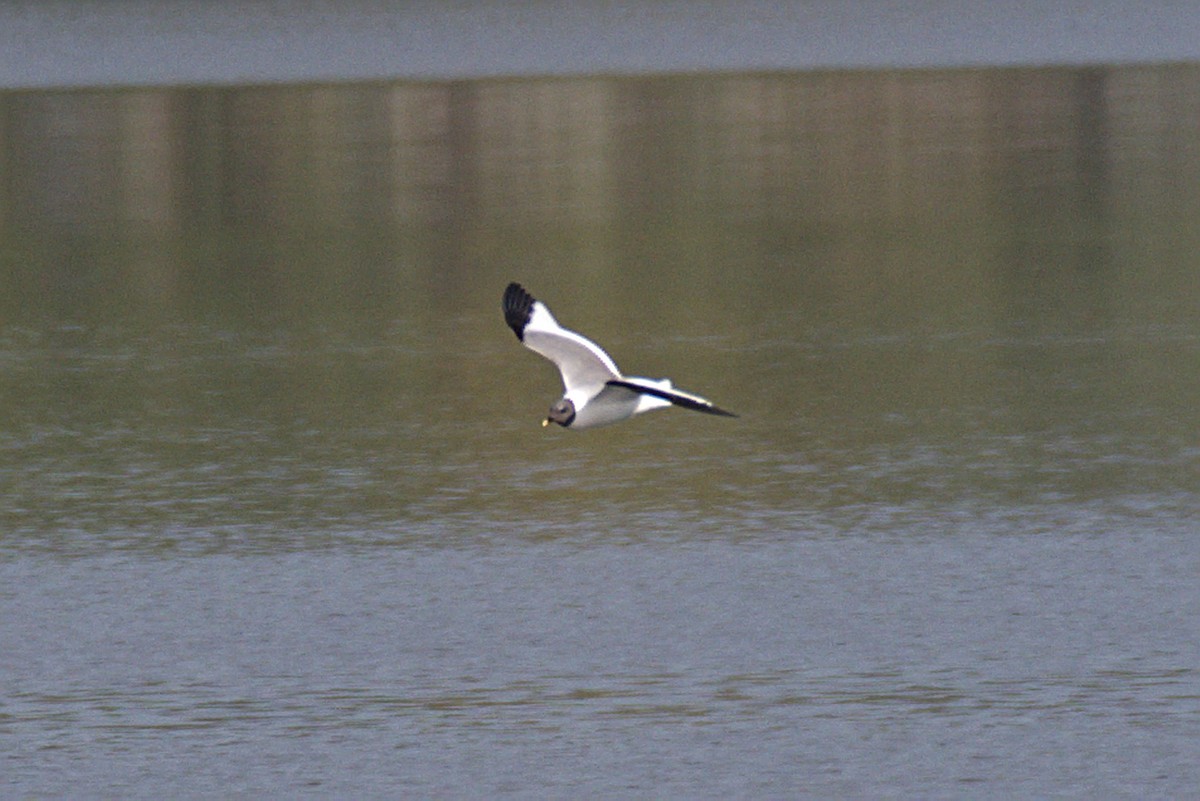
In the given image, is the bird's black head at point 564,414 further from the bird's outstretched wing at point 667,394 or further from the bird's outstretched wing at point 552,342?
the bird's outstretched wing at point 667,394

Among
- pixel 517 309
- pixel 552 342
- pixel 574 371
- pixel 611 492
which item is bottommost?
pixel 611 492

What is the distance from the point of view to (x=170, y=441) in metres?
18.6

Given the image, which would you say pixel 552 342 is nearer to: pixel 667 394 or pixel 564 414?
pixel 564 414

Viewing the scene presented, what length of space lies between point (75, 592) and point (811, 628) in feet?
14.5

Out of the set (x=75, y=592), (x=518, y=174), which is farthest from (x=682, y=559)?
(x=518, y=174)

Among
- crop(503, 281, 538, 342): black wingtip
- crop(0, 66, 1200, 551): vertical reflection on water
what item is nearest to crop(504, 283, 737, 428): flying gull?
crop(503, 281, 538, 342): black wingtip

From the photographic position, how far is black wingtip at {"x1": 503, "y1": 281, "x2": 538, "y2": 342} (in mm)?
14172

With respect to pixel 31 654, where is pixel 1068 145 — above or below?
→ above

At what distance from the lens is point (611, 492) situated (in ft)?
54.5

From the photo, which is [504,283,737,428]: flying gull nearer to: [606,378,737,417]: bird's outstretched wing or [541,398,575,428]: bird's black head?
[541,398,575,428]: bird's black head

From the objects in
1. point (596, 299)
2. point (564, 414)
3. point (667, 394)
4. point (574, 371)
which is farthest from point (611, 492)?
point (596, 299)

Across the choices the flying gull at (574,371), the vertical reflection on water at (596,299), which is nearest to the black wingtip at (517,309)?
the flying gull at (574,371)

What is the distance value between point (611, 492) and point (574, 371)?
2.44m

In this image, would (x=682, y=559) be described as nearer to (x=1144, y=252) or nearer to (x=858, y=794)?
(x=858, y=794)
